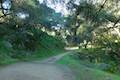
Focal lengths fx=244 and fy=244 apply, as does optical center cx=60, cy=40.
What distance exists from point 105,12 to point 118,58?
203 inches

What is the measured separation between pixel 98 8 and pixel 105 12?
33.9 inches

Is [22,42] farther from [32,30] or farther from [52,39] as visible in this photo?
[52,39]

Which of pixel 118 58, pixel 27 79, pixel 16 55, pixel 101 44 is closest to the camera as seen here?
pixel 27 79

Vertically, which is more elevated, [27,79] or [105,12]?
[105,12]

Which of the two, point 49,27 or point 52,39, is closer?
point 49,27

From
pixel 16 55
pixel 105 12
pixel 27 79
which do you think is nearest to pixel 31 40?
pixel 16 55

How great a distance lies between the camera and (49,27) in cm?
2653

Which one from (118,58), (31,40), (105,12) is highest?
(105,12)

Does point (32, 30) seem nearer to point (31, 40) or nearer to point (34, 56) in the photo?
point (31, 40)

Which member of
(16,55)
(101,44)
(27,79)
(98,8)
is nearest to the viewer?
(27,79)

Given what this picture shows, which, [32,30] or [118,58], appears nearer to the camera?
[118,58]

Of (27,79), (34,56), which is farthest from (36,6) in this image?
(27,79)

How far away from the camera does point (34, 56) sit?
2484 centimetres

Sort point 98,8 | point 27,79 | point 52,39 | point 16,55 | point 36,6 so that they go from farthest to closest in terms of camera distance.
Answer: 1. point 52,39
2. point 98,8
3. point 16,55
4. point 36,6
5. point 27,79
